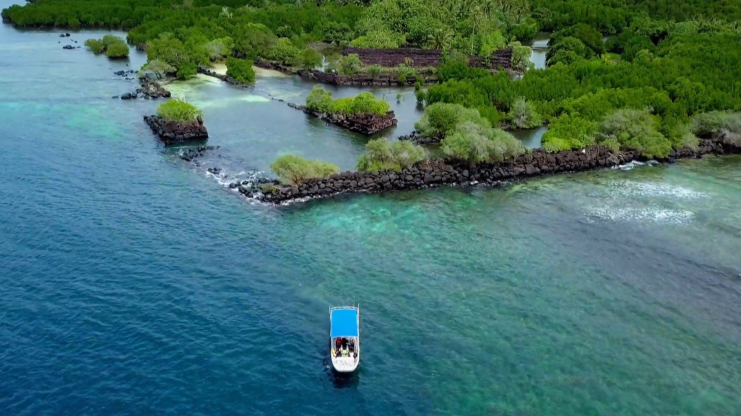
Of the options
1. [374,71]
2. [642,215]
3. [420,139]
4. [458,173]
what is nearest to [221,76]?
[374,71]

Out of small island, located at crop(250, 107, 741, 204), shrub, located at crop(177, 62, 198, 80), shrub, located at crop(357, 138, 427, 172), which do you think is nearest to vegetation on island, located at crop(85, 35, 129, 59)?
shrub, located at crop(177, 62, 198, 80)

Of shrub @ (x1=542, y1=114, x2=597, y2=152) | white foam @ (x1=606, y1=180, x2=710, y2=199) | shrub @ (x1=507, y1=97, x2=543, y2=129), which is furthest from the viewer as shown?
shrub @ (x1=507, y1=97, x2=543, y2=129)

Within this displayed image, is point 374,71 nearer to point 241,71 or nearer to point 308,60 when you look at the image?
point 308,60

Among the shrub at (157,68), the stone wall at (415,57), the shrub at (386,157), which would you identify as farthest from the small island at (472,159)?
the shrub at (157,68)

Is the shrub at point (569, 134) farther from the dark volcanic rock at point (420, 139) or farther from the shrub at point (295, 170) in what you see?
the shrub at point (295, 170)

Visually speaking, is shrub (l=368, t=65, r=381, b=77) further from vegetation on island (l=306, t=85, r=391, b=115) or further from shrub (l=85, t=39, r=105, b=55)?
shrub (l=85, t=39, r=105, b=55)

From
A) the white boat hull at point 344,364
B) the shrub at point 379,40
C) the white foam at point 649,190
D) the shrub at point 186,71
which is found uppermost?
the shrub at point 379,40

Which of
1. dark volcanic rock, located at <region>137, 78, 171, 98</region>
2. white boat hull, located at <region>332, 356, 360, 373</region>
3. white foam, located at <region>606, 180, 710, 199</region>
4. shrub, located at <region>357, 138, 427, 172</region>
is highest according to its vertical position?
dark volcanic rock, located at <region>137, 78, 171, 98</region>
